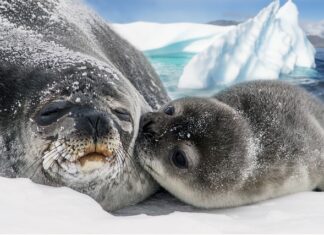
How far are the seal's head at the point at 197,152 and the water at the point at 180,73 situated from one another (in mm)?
9077

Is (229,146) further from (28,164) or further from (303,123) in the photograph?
(28,164)

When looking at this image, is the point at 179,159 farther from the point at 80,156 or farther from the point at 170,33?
the point at 170,33

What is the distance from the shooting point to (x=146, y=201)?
11.8ft

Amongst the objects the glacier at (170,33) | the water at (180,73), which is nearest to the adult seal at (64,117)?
the water at (180,73)

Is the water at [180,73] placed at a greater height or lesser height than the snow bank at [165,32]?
lesser

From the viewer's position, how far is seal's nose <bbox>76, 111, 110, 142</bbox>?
2723 mm

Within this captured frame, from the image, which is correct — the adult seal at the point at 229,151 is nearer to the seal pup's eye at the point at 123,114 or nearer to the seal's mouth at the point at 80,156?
the seal pup's eye at the point at 123,114

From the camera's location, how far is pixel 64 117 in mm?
2834

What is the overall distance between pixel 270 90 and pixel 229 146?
0.96 meters

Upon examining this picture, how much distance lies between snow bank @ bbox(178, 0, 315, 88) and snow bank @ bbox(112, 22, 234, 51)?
5829 mm

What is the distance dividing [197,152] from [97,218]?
3.62 ft

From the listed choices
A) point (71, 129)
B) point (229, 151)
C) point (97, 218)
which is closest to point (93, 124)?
point (71, 129)

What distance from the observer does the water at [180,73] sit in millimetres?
14845

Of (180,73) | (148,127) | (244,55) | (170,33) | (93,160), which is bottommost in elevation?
(180,73)
